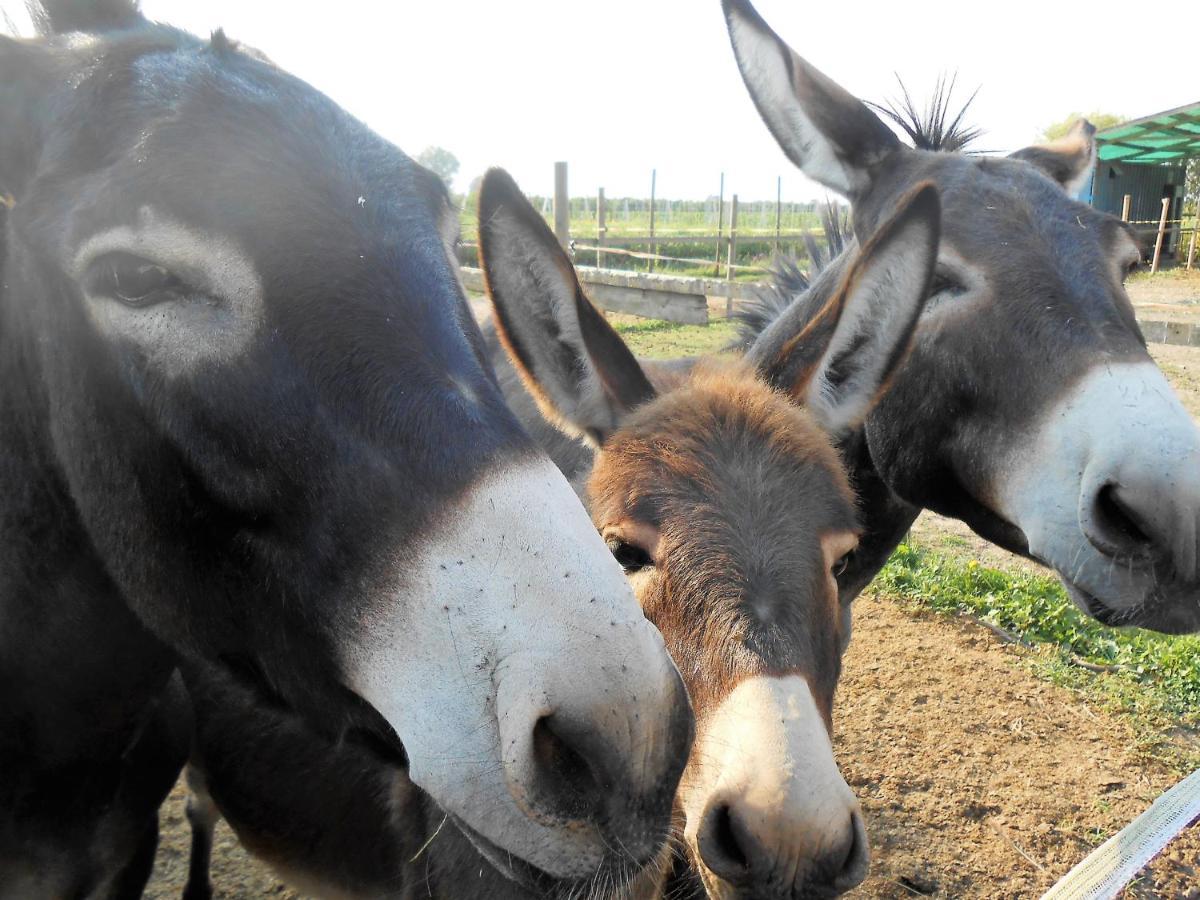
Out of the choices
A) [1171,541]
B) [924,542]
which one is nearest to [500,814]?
[1171,541]

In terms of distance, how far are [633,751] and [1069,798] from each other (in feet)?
12.5

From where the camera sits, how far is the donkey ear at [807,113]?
2951 mm

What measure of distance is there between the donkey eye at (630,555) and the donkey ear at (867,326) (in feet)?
2.77

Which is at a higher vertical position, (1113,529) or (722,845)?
(1113,529)

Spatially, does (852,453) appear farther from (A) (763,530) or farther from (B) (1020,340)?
(A) (763,530)

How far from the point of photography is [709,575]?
1.70 m

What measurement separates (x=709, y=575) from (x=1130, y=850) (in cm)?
256

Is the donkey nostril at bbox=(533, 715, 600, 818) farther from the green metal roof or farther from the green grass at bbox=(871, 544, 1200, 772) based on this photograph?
the green metal roof

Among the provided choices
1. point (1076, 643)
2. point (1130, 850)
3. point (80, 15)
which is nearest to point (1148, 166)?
point (1076, 643)

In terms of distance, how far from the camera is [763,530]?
1.80 metres

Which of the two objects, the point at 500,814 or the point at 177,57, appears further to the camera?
the point at 177,57

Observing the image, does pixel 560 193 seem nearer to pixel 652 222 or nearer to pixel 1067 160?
pixel 1067 160

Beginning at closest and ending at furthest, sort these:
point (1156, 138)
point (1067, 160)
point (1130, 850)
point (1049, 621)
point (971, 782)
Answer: point (1130, 850), point (1067, 160), point (971, 782), point (1049, 621), point (1156, 138)

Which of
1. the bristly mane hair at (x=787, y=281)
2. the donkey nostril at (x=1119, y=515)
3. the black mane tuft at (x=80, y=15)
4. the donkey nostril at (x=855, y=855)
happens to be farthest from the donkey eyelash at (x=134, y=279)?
the bristly mane hair at (x=787, y=281)
